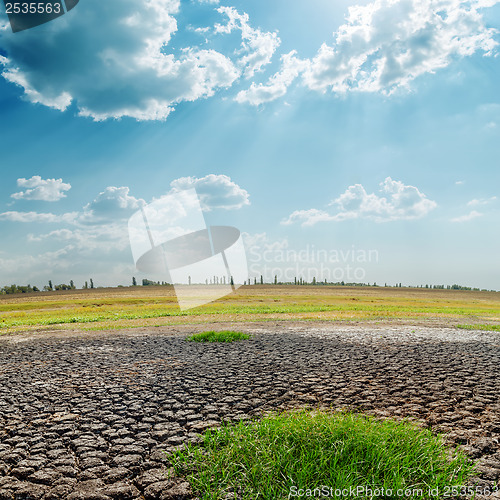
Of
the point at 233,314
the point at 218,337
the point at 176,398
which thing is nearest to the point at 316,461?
the point at 176,398

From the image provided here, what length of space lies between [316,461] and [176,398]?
3661mm

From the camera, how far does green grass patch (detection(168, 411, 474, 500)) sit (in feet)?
11.0

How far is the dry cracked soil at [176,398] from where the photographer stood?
13.5 ft

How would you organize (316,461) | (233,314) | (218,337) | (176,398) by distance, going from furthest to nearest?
(233,314) < (218,337) < (176,398) < (316,461)

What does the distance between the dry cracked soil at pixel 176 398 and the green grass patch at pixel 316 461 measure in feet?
0.96

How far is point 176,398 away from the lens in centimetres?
663

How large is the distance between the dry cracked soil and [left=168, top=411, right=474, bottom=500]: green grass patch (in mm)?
293

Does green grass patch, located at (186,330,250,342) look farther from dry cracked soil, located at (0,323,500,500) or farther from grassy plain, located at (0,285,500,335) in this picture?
grassy plain, located at (0,285,500,335)

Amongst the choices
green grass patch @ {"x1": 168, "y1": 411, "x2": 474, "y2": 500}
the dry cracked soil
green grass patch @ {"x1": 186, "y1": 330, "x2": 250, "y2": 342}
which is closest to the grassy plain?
green grass patch @ {"x1": 186, "y1": 330, "x2": 250, "y2": 342}

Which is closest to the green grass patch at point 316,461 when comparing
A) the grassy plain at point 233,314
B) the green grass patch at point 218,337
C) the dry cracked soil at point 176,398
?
the dry cracked soil at point 176,398

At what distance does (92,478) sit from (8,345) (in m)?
13.5

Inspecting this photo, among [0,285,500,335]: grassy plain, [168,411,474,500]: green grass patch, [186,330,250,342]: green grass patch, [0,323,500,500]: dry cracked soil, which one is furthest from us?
[0,285,500,335]: grassy plain

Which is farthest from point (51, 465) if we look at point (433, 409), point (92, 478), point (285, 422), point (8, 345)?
point (8, 345)

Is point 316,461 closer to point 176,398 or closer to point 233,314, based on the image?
point 176,398
